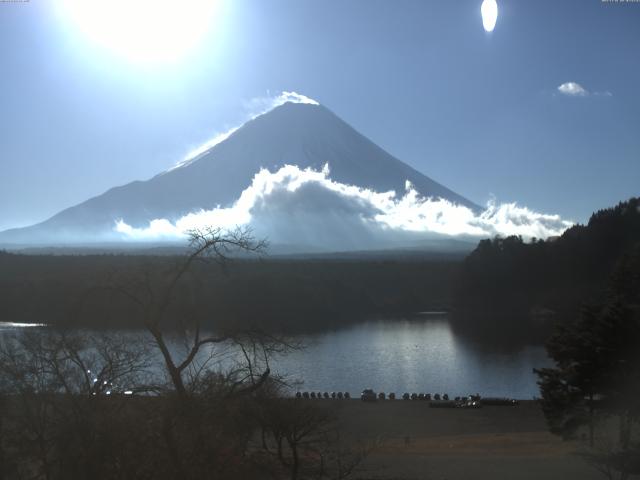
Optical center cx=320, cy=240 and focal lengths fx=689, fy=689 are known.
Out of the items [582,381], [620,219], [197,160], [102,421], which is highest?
[197,160]

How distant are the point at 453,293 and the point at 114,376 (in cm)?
4692

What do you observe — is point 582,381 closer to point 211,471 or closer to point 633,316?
point 633,316

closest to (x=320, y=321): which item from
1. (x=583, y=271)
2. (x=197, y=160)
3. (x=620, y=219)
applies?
(x=583, y=271)

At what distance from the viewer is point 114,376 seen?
4637mm

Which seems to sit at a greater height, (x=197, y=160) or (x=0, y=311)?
(x=197, y=160)

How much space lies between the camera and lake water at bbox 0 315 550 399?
20.8m

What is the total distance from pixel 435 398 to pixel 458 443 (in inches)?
220

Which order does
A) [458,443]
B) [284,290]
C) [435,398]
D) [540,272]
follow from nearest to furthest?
[458,443] < [435,398] < [284,290] < [540,272]

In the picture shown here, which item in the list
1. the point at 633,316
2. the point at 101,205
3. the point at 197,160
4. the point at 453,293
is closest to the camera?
the point at 633,316

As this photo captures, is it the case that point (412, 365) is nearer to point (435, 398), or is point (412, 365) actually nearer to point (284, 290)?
point (435, 398)

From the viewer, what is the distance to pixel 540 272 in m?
47.0

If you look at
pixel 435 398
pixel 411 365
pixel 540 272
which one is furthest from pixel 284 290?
pixel 435 398

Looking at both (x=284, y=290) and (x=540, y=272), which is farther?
(x=540, y=272)

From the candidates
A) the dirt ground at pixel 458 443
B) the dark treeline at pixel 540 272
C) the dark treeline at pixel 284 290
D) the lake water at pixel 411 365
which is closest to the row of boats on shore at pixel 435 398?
the dirt ground at pixel 458 443
